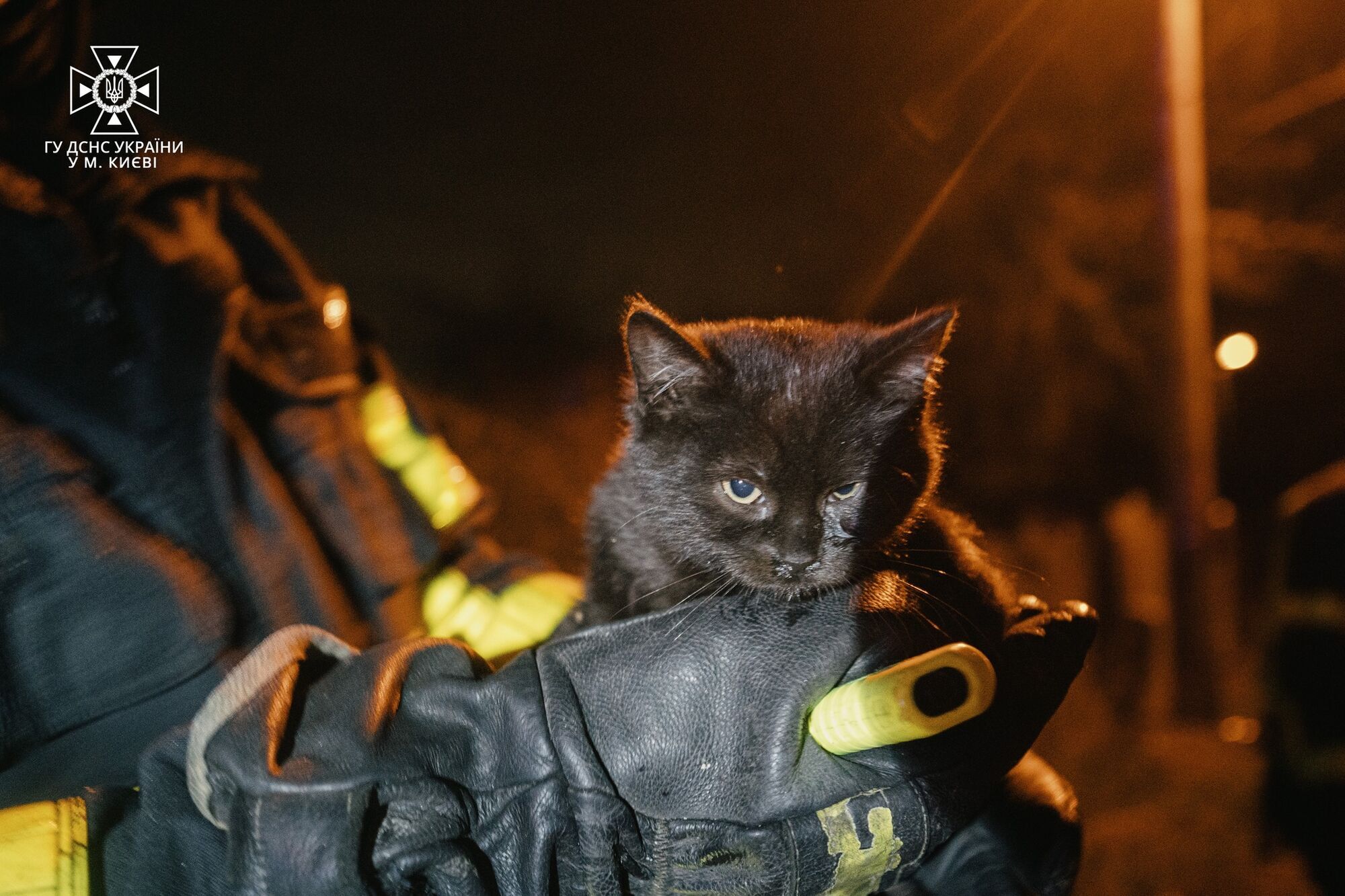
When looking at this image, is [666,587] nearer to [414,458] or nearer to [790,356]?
[790,356]

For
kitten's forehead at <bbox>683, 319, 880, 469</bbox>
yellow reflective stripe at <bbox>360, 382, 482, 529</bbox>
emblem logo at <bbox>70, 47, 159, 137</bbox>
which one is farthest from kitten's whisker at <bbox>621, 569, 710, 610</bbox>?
emblem logo at <bbox>70, 47, 159, 137</bbox>

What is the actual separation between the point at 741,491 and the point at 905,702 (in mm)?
732

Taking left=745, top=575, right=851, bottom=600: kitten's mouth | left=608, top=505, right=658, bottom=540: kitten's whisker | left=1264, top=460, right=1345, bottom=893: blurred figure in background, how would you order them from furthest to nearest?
left=1264, top=460, right=1345, bottom=893: blurred figure in background → left=608, top=505, right=658, bottom=540: kitten's whisker → left=745, top=575, right=851, bottom=600: kitten's mouth

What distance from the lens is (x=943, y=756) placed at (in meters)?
1.33

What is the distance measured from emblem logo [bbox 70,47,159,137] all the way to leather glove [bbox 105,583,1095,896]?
1633mm

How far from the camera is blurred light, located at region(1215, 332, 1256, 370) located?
694cm

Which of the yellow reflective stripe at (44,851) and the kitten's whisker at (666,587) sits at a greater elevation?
the kitten's whisker at (666,587)

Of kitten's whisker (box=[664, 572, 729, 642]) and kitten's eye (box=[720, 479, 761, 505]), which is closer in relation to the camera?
kitten's whisker (box=[664, 572, 729, 642])

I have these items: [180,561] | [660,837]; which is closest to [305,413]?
[180,561]

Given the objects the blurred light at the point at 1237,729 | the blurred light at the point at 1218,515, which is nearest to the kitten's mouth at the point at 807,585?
the blurred light at the point at 1218,515

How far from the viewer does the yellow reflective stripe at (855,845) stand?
130cm

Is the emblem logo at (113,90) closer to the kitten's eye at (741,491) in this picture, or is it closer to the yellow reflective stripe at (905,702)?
the kitten's eye at (741,491)

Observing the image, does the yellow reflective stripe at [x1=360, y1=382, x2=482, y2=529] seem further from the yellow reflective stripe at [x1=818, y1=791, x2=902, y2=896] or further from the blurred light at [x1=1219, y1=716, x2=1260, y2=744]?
the blurred light at [x1=1219, y1=716, x2=1260, y2=744]

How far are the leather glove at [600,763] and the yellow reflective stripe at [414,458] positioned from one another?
1.08 metres
